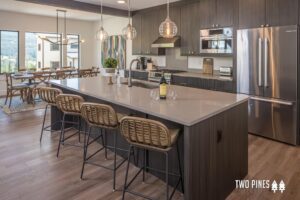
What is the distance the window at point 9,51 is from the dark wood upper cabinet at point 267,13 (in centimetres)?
717

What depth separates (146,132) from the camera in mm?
2135

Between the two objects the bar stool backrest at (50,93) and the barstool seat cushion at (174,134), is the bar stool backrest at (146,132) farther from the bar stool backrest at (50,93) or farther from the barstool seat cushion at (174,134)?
the bar stool backrest at (50,93)

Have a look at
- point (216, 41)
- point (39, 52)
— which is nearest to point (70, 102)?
point (216, 41)

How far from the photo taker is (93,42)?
10.0 metres

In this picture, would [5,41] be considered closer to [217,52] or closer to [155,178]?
[217,52]

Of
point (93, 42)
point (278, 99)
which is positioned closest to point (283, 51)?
point (278, 99)

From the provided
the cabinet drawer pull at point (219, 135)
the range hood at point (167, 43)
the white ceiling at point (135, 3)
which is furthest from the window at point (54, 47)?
the cabinet drawer pull at point (219, 135)

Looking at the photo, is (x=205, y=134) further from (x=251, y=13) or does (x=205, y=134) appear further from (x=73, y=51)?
(x=73, y=51)

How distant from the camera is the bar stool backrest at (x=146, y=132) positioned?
2041 millimetres

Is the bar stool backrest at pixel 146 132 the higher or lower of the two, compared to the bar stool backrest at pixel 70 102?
lower

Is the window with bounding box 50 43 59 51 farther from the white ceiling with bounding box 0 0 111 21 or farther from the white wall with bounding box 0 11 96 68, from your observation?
the white ceiling with bounding box 0 0 111 21

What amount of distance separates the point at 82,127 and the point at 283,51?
11.7 ft

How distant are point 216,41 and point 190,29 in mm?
815

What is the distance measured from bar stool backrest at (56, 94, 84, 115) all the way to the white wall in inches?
236
